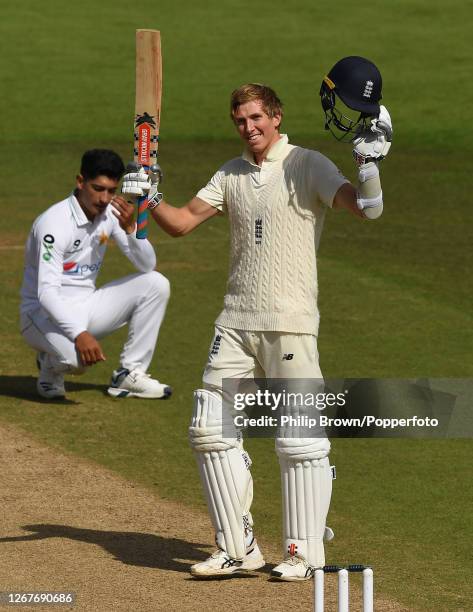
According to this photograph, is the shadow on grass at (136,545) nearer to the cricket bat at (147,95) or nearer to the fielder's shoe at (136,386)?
the cricket bat at (147,95)

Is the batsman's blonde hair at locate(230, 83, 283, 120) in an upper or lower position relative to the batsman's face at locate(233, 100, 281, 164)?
upper

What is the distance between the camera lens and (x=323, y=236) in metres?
15.6

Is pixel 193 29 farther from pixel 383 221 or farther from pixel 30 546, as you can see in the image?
pixel 30 546

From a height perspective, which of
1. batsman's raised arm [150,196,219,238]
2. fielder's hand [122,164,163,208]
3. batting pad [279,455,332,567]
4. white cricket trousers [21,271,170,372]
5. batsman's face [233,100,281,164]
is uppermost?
batsman's face [233,100,281,164]

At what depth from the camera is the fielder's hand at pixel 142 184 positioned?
24.3 feet

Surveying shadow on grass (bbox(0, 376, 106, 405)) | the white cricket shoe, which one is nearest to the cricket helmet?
the white cricket shoe

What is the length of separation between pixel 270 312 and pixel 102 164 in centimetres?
337

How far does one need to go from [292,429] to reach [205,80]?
17897 millimetres

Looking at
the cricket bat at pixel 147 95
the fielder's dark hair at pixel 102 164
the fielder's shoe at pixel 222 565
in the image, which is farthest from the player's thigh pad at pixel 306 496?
the fielder's dark hair at pixel 102 164

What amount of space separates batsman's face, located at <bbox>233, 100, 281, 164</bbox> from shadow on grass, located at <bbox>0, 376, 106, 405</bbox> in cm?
373

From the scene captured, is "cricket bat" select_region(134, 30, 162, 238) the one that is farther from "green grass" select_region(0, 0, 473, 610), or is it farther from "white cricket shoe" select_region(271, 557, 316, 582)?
"green grass" select_region(0, 0, 473, 610)

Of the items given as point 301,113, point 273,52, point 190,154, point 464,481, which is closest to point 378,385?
point 464,481

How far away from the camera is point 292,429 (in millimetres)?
7219

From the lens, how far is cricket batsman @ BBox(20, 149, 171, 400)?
34.1 feet
